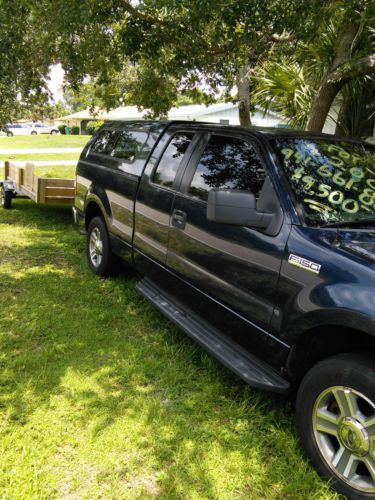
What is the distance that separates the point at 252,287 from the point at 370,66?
12.6 feet

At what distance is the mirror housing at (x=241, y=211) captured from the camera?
2.61 m

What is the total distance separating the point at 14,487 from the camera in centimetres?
237

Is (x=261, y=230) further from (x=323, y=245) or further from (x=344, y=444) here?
(x=344, y=444)

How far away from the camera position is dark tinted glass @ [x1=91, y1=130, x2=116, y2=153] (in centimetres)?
528

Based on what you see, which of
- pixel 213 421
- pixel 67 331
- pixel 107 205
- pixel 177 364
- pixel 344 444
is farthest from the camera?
pixel 107 205

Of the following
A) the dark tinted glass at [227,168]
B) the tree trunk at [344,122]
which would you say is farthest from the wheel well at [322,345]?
the tree trunk at [344,122]

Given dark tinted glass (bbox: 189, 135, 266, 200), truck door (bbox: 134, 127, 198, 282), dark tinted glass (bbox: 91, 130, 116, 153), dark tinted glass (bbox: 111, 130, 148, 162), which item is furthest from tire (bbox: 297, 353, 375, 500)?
dark tinted glass (bbox: 91, 130, 116, 153)

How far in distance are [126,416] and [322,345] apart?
1394mm

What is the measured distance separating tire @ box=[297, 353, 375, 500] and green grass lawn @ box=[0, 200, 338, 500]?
0.13 m

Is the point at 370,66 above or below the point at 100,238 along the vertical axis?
above

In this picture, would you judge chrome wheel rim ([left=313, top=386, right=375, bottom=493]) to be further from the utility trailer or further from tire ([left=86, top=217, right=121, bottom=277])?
the utility trailer

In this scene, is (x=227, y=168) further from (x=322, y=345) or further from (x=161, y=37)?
(x=161, y=37)

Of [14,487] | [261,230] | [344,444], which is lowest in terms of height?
[14,487]

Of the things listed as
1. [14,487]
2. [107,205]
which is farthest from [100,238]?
[14,487]
